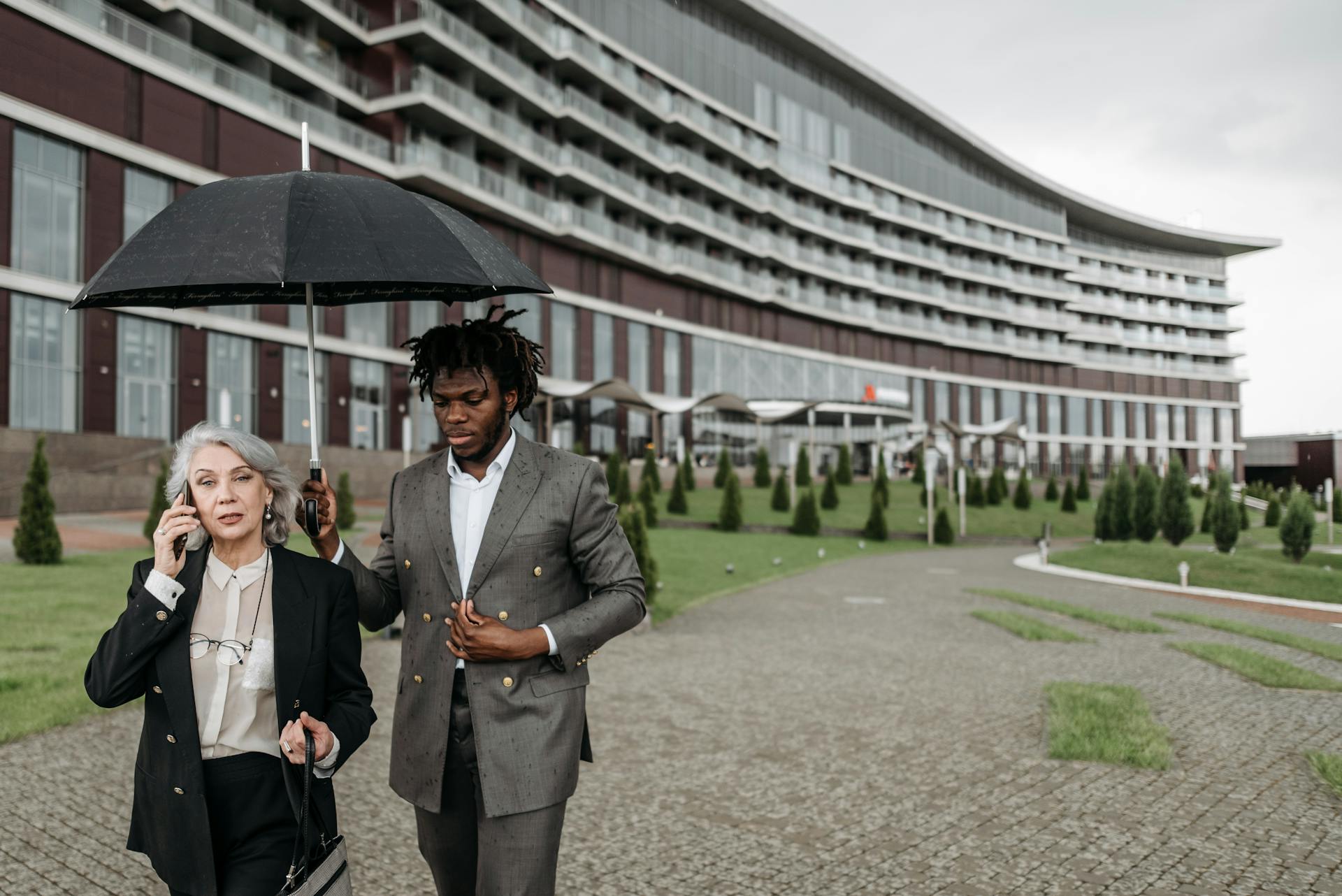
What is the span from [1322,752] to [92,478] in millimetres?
26676

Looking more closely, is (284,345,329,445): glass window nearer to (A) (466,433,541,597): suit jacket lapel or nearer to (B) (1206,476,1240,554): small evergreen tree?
(B) (1206,476,1240,554): small evergreen tree

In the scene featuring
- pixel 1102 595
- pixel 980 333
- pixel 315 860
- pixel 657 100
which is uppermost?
pixel 657 100


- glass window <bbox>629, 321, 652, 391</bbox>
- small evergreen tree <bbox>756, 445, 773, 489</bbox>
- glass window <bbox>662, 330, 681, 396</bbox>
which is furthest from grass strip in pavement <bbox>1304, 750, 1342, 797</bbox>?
glass window <bbox>662, 330, 681, 396</bbox>

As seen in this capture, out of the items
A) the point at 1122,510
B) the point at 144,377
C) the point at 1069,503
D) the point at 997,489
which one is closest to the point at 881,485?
the point at 1122,510

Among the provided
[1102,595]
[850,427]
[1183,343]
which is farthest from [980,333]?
[1102,595]

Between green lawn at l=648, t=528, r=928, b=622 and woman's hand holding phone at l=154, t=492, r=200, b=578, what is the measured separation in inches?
405

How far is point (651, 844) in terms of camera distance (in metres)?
4.84

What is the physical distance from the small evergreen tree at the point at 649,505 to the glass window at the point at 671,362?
66.5 feet

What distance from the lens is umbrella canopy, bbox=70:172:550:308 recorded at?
2.71m

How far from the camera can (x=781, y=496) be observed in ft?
112

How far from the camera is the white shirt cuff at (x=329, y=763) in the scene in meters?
2.62

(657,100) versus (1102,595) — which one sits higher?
(657,100)

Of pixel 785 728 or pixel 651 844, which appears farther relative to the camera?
pixel 785 728

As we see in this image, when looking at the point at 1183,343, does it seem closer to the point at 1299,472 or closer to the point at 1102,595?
the point at 1299,472
